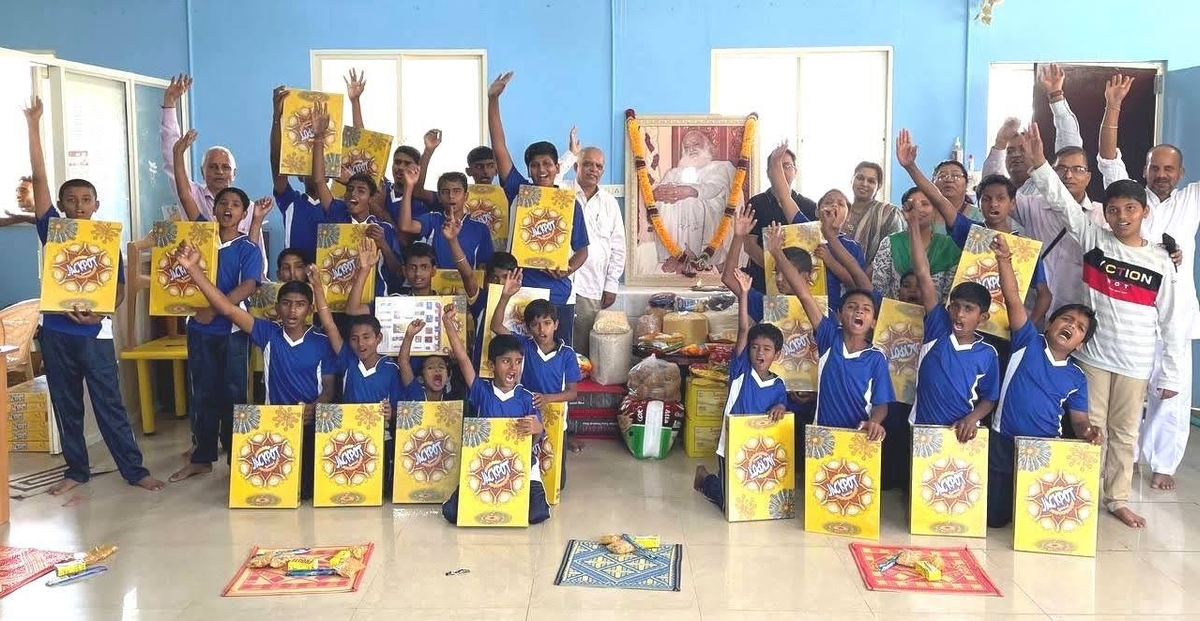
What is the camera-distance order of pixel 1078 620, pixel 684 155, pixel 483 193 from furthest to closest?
pixel 684 155 < pixel 483 193 < pixel 1078 620

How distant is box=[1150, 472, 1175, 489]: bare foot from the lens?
493cm

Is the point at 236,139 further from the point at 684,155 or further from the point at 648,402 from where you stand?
the point at 648,402

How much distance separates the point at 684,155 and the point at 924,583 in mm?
4547

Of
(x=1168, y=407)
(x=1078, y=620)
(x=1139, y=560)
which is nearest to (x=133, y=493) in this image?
(x=1078, y=620)

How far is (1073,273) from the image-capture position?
471 centimetres

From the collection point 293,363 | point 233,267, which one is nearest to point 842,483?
point 293,363

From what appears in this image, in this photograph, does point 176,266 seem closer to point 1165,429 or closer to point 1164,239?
point 1164,239

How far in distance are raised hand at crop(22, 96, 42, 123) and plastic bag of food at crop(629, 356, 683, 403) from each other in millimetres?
3369

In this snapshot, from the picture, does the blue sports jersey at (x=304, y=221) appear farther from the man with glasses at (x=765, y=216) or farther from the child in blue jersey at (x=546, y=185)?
the man with glasses at (x=765, y=216)

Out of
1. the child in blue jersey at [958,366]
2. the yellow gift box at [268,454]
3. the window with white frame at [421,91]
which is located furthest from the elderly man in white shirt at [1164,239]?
the window with white frame at [421,91]

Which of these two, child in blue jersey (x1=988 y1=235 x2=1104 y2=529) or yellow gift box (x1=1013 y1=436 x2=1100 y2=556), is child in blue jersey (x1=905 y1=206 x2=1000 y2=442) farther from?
yellow gift box (x1=1013 y1=436 x2=1100 y2=556)

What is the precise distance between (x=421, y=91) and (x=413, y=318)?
3664 millimetres

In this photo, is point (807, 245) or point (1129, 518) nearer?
point (1129, 518)

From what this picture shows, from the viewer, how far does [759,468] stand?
4.31 metres
